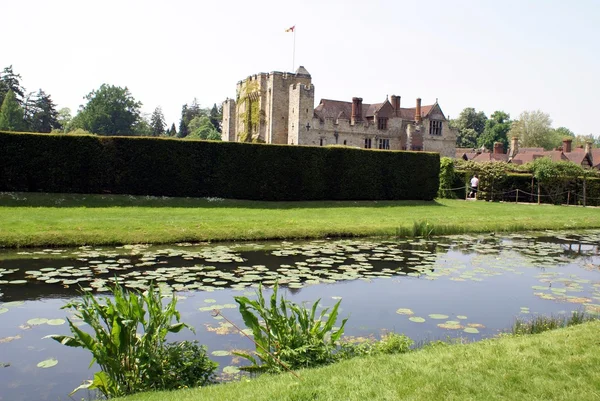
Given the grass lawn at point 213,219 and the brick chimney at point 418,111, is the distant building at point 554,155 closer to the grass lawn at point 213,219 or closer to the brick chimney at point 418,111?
the brick chimney at point 418,111

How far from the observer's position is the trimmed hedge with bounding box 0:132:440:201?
2036cm

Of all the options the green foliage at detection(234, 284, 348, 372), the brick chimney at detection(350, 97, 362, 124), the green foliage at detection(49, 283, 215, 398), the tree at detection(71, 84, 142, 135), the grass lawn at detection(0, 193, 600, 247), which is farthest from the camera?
the tree at detection(71, 84, 142, 135)

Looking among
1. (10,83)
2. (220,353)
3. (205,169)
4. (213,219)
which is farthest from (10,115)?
(220,353)

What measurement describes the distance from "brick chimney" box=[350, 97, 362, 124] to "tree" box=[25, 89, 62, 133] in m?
58.8

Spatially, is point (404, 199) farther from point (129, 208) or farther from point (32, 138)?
point (32, 138)

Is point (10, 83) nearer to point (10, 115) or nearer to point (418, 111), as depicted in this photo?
point (10, 115)

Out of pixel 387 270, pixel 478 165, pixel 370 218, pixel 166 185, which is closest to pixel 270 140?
pixel 478 165

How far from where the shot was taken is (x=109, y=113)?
99562 millimetres

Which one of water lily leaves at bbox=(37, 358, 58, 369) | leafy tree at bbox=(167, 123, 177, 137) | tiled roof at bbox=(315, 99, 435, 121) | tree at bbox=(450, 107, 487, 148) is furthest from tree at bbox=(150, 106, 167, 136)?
water lily leaves at bbox=(37, 358, 58, 369)

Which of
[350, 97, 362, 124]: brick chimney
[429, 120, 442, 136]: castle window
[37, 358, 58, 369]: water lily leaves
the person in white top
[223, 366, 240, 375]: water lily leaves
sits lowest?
[37, 358, 58, 369]: water lily leaves

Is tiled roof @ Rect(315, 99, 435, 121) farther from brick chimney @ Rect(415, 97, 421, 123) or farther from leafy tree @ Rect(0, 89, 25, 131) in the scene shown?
leafy tree @ Rect(0, 89, 25, 131)

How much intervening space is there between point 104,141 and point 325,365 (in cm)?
1872

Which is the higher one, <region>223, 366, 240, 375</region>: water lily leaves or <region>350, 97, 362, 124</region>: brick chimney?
<region>350, 97, 362, 124</region>: brick chimney

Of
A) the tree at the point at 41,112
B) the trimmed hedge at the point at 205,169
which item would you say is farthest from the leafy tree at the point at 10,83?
the trimmed hedge at the point at 205,169
